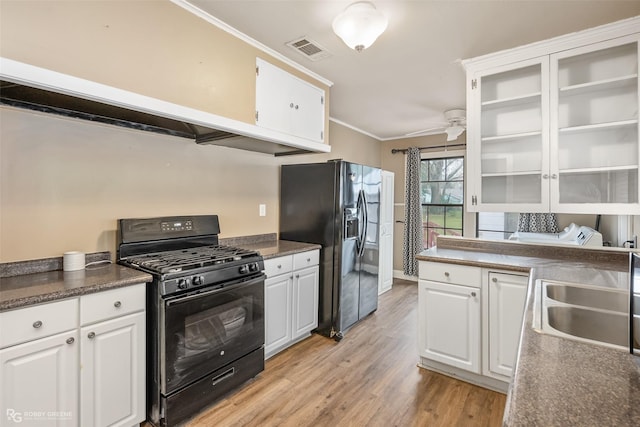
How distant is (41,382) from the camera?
4.49 feet

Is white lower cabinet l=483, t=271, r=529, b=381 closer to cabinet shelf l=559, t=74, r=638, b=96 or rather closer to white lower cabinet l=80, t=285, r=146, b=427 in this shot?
cabinet shelf l=559, t=74, r=638, b=96

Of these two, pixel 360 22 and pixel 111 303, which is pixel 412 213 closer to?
pixel 360 22

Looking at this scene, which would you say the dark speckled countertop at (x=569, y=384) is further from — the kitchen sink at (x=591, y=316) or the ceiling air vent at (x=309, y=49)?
the ceiling air vent at (x=309, y=49)

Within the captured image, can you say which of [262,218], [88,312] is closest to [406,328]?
[262,218]

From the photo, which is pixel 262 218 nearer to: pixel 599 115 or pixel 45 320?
pixel 45 320

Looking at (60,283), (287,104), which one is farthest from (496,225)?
(60,283)

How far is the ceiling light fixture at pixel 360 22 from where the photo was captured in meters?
1.72

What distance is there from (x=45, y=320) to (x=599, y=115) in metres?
3.41

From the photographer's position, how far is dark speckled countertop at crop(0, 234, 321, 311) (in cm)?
134

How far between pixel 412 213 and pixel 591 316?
12.3ft

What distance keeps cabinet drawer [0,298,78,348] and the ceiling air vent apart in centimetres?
206

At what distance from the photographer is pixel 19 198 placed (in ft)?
5.51

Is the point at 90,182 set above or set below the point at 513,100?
below

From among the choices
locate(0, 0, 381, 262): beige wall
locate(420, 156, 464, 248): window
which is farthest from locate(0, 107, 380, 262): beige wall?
locate(420, 156, 464, 248): window
